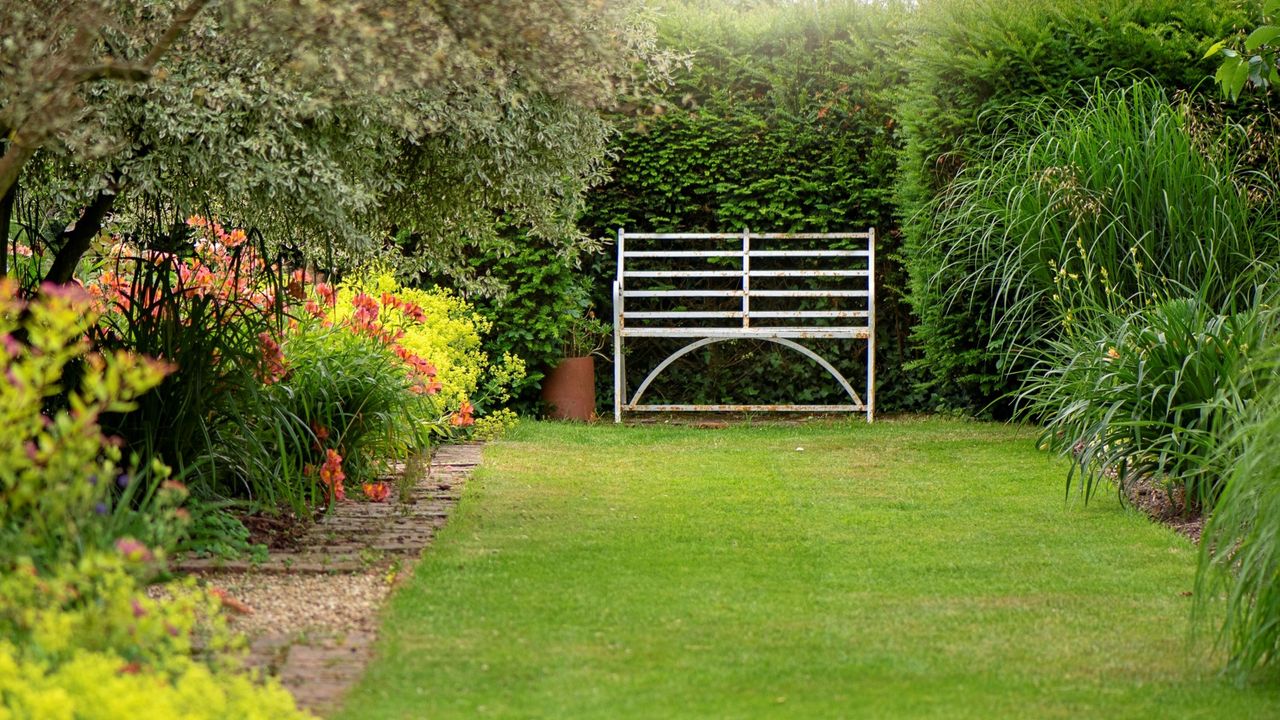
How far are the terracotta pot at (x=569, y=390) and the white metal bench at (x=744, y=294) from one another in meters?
0.24

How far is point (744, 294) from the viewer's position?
410 inches

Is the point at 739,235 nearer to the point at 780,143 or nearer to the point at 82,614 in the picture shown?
the point at 780,143

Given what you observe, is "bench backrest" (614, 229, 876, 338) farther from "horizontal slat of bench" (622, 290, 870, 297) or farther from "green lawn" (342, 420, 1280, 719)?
"green lawn" (342, 420, 1280, 719)

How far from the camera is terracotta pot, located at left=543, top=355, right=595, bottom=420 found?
1018 cm

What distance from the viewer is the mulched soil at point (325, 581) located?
3.52 meters

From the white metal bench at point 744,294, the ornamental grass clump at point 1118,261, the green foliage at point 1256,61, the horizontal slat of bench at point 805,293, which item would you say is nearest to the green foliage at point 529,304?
the white metal bench at point 744,294

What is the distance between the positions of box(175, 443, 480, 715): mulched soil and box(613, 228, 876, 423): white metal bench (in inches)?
152

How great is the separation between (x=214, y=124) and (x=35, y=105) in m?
1.10

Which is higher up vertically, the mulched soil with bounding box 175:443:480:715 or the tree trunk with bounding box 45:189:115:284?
the tree trunk with bounding box 45:189:115:284

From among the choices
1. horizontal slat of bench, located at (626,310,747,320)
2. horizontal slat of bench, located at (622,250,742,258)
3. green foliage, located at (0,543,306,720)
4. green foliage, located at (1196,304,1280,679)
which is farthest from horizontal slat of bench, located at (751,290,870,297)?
green foliage, located at (0,543,306,720)

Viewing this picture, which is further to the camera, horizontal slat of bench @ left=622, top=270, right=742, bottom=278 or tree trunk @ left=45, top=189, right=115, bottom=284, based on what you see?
horizontal slat of bench @ left=622, top=270, right=742, bottom=278

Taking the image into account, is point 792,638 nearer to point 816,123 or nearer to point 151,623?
point 151,623

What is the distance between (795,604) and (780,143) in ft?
21.9

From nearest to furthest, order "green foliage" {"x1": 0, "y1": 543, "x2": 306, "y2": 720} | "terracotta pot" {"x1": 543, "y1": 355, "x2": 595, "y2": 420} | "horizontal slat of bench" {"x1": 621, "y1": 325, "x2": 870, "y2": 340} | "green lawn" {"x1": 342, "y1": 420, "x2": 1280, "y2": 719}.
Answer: "green foliage" {"x1": 0, "y1": 543, "x2": 306, "y2": 720} < "green lawn" {"x1": 342, "y1": 420, "x2": 1280, "y2": 719} < "horizontal slat of bench" {"x1": 621, "y1": 325, "x2": 870, "y2": 340} < "terracotta pot" {"x1": 543, "y1": 355, "x2": 595, "y2": 420}
